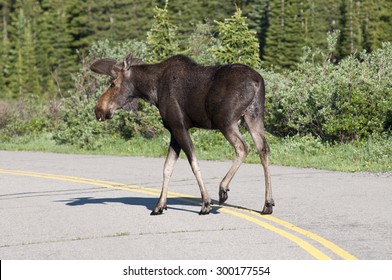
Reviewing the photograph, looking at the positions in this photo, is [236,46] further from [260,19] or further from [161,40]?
[260,19]

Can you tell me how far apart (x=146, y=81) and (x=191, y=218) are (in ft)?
6.38

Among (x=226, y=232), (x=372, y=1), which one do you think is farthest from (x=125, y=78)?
(x=372, y=1)

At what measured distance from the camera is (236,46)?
2548 cm

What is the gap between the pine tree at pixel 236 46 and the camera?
25.2 m

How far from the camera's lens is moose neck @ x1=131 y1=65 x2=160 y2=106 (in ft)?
37.7

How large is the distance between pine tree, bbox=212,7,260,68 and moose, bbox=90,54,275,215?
13.5m

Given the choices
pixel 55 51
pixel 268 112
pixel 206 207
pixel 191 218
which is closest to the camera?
pixel 191 218

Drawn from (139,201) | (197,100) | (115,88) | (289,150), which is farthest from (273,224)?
(289,150)

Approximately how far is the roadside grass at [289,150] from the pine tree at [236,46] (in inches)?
122

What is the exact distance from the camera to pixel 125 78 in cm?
1170

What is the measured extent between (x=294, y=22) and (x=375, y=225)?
78.6 meters

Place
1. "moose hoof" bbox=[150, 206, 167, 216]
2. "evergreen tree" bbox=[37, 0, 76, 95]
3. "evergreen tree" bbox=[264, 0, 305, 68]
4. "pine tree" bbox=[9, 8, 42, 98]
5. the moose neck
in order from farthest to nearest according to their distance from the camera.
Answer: "pine tree" bbox=[9, 8, 42, 98], "evergreen tree" bbox=[37, 0, 76, 95], "evergreen tree" bbox=[264, 0, 305, 68], the moose neck, "moose hoof" bbox=[150, 206, 167, 216]

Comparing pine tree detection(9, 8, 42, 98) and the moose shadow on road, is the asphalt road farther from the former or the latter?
pine tree detection(9, 8, 42, 98)

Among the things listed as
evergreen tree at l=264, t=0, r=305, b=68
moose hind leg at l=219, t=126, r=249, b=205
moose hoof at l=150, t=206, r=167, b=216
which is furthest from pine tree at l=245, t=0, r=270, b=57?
moose hind leg at l=219, t=126, r=249, b=205
